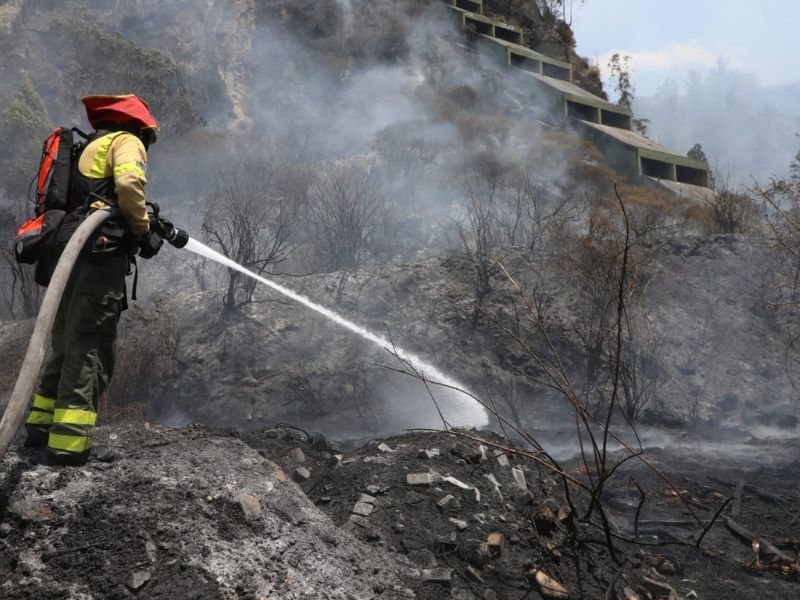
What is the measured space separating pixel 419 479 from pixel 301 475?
998 millimetres

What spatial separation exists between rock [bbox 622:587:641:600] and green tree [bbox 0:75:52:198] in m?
21.8

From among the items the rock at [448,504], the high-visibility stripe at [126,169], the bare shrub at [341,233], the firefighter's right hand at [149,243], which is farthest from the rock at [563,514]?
the bare shrub at [341,233]

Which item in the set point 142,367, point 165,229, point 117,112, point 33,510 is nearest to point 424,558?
point 33,510

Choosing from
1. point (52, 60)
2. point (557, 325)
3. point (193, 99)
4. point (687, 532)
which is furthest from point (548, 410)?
point (52, 60)

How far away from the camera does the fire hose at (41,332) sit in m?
2.43

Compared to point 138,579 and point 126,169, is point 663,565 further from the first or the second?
point 126,169

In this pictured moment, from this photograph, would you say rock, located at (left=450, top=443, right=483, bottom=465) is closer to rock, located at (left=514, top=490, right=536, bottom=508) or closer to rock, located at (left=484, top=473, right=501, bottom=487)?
rock, located at (left=484, top=473, right=501, bottom=487)

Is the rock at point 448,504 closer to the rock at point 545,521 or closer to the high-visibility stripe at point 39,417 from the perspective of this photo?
the rock at point 545,521

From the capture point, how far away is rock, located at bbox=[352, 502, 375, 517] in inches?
144

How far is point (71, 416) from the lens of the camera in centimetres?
297

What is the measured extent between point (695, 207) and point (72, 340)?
18.2 metres

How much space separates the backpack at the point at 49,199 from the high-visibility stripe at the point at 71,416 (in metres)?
0.76

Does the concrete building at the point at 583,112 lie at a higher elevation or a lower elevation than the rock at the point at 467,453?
higher

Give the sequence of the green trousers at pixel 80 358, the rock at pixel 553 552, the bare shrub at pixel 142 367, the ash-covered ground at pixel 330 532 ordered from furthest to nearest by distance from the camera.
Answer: the bare shrub at pixel 142 367, the rock at pixel 553 552, the green trousers at pixel 80 358, the ash-covered ground at pixel 330 532
